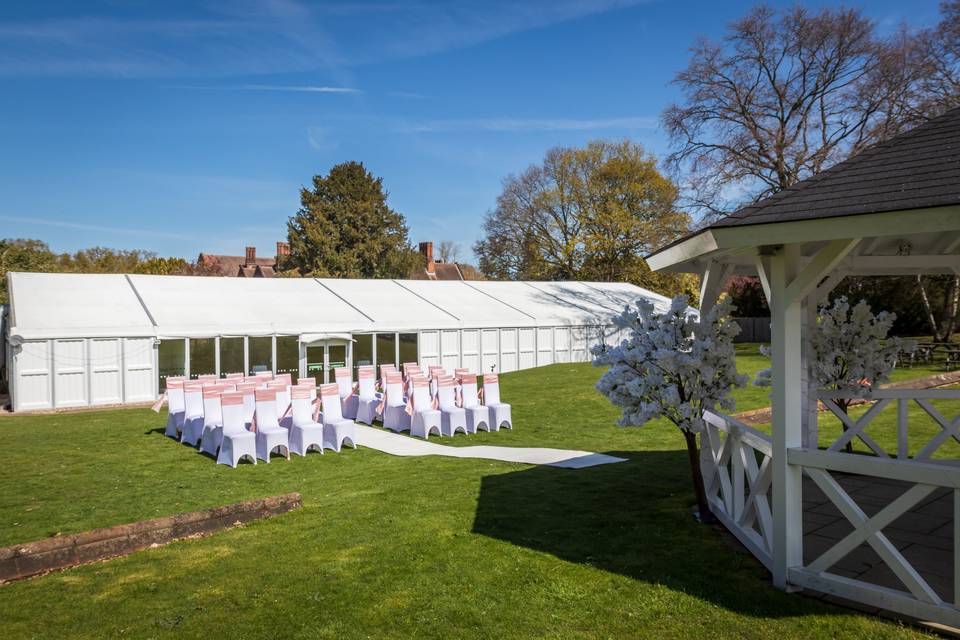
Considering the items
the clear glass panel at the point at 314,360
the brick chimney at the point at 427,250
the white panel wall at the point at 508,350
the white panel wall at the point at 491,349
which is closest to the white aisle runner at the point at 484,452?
the clear glass panel at the point at 314,360

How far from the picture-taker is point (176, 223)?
41.1 m

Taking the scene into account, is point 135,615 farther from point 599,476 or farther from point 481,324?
point 481,324

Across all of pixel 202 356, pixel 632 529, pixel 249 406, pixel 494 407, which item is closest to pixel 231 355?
pixel 202 356

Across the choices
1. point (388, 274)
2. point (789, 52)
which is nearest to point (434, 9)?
point (789, 52)

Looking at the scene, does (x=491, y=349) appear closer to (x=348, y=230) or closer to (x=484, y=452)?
(x=484, y=452)

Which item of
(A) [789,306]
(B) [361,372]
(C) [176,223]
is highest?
(C) [176,223]

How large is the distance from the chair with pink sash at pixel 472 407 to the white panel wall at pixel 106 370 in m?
10.5

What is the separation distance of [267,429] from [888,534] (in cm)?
903

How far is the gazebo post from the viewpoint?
4.80m

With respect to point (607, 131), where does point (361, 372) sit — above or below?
below

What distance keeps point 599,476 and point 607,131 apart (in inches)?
1477

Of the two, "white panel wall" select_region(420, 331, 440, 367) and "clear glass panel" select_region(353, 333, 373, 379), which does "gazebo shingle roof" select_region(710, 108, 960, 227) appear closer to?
"clear glass panel" select_region(353, 333, 373, 379)

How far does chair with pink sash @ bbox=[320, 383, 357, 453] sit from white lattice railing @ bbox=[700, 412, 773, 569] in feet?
22.7

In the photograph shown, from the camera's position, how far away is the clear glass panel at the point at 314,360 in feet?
69.9
